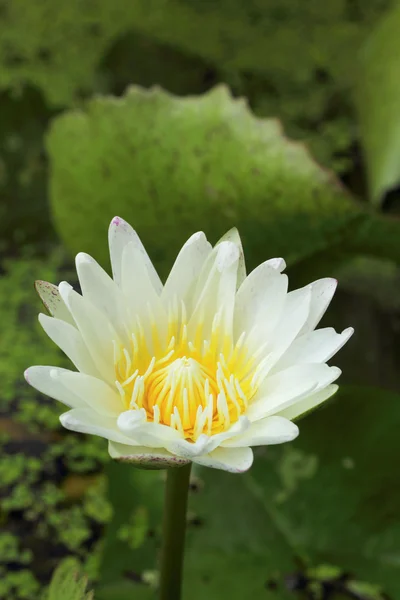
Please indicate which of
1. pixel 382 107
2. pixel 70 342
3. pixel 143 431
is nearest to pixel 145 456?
pixel 143 431

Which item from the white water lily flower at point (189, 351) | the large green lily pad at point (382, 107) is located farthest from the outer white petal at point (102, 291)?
the large green lily pad at point (382, 107)

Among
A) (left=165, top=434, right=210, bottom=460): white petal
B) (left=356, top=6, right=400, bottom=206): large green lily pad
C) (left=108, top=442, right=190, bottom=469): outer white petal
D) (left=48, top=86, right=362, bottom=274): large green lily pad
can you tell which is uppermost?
(left=356, top=6, right=400, bottom=206): large green lily pad

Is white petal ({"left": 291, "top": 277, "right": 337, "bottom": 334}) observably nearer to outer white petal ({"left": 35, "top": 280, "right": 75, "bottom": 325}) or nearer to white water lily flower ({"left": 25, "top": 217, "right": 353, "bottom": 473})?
white water lily flower ({"left": 25, "top": 217, "right": 353, "bottom": 473})

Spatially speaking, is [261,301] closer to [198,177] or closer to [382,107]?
[198,177]

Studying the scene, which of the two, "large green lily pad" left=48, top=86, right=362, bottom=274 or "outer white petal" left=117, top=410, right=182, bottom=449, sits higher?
"large green lily pad" left=48, top=86, right=362, bottom=274

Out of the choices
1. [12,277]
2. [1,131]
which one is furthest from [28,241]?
[1,131]

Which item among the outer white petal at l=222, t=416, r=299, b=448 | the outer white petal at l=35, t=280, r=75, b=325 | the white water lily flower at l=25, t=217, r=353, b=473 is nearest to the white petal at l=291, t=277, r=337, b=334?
the white water lily flower at l=25, t=217, r=353, b=473

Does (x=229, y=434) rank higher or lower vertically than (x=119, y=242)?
lower

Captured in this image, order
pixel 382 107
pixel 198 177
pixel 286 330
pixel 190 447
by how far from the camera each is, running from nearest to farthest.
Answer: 1. pixel 190 447
2. pixel 286 330
3. pixel 198 177
4. pixel 382 107
